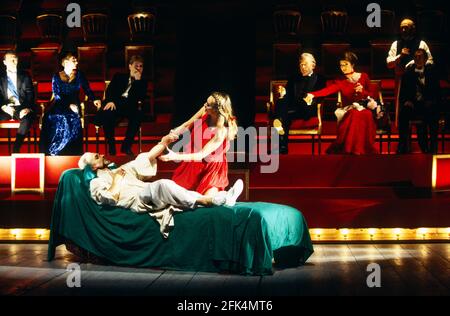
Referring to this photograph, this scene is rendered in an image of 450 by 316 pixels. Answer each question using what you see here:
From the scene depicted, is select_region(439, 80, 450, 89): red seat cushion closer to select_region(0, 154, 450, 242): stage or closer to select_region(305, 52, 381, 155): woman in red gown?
select_region(305, 52, 381, 155): woman in red gown

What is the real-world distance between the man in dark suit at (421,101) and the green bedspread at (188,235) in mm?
2315

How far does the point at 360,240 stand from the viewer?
19.4 ft

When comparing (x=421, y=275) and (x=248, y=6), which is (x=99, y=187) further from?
(x=248, y=6)

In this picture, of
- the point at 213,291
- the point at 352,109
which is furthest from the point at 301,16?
the point at 213,291

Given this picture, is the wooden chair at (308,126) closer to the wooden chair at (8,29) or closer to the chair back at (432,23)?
the chair back at (432,23)

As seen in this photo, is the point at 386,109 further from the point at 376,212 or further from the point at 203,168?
the point at 203,168

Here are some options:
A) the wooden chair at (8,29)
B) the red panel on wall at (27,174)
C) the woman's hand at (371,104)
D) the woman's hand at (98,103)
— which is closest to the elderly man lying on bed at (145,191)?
the red panel on wall at (27,174)

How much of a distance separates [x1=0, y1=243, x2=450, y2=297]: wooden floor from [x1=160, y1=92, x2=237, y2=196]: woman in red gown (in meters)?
0.66

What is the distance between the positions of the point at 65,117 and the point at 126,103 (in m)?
0.58

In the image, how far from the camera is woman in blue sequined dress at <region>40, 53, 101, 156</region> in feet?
22.5

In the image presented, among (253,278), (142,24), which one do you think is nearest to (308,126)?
(142,24)

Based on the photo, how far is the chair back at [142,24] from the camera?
851 cm

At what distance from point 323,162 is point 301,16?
3143mm

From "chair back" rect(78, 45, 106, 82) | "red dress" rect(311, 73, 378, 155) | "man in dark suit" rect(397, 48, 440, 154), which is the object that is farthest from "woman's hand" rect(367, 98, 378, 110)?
"chair back" rect(78, 45, 106, 82)
